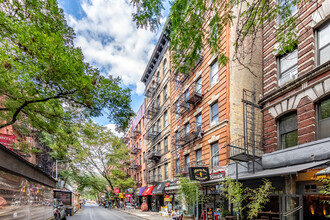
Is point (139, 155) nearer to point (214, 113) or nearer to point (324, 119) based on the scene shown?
point (214, 113)

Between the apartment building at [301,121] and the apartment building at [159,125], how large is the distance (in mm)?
17420

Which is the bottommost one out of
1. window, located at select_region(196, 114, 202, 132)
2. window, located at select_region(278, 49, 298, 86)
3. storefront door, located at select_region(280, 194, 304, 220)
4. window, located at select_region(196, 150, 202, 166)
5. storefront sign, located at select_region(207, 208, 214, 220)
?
storefront sign, located at select_region(207, 208, 214, 220)

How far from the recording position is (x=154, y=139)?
3631cm

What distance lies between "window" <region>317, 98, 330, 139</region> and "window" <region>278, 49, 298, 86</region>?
2228 mm

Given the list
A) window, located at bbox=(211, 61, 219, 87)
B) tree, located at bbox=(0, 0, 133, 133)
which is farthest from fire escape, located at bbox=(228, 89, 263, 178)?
tree, located at bbox=(0, 0, 133, 133)

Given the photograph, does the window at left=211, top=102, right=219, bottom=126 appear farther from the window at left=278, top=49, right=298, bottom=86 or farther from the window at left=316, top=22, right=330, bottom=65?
the window at left=316, top=22, right=330, bottom=65

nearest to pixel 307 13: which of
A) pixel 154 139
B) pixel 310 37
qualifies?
pixel 310 37

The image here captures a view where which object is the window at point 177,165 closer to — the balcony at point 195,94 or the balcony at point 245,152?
the balcony at point 195,94

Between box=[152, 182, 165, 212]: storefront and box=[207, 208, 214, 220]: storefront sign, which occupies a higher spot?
box=[207, 208, 214, 220]: storefront sign

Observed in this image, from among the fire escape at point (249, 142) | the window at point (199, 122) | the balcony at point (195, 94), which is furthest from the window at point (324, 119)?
the balcony at point (195, 94)

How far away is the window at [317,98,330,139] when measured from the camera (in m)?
10.1

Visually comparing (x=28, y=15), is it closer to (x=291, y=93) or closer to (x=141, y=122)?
(x=291, y=93)

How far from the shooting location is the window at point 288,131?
39.4 ft

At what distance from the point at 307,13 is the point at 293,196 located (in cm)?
894
